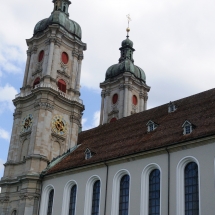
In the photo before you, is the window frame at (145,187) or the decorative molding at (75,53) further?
the decorative molding at (75,53)

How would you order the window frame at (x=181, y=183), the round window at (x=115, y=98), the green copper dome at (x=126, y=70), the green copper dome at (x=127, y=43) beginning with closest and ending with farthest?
1. the window frame at (x=181, y=183)
2. the round window at (x=115, y=98)
3. the green copper dome at (x=126, y=70)
4. the green copper dome at (x=127, y=43)

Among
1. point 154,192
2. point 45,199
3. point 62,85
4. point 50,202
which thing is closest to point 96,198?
point 154,192

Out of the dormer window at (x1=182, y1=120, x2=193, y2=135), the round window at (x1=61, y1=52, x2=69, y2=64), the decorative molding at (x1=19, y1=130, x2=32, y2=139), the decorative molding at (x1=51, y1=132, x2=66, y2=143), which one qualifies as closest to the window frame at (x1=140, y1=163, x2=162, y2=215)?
the dormer window at (x1=182, y1=120, x2=193, y2=135)

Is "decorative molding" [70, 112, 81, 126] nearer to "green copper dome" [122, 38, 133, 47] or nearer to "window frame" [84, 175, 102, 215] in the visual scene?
"window frame" [84, 175, 102, 215]

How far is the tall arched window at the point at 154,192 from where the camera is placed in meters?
27.1

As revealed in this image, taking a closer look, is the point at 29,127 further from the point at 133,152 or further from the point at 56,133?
the point at 133,152

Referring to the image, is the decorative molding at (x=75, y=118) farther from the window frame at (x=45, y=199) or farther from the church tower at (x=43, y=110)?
the window frame at (x=45, y=199)

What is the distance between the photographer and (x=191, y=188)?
84.4ft

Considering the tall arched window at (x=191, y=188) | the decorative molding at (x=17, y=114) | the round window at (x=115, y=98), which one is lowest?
the tall arched window at (x=191, y=188)

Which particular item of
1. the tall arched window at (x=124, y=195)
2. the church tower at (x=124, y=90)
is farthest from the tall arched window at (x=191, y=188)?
the church tower at (x=124, y=90)

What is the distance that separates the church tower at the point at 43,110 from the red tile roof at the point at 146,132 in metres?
2.12

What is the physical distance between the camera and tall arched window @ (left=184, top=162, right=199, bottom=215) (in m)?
25.0

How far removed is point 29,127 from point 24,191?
6.62 meters

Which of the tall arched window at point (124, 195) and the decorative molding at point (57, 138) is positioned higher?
the decorative molding at point (57, 138)
